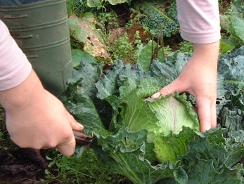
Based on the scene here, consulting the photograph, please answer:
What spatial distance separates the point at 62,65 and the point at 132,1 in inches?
65.1

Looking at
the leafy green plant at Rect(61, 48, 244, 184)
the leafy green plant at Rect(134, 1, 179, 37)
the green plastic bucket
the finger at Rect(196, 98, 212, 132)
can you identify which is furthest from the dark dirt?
the leafy green plant at Rect(134, 1, 179, 37)

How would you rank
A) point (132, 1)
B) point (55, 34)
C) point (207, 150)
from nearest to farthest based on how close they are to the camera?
1. point (207, 150)
2. point (55, 34)
3. point (132, 1)

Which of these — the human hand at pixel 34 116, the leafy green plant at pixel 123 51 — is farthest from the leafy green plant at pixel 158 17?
the human hand at pixel 34 116

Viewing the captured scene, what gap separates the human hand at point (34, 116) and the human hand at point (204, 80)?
57 centimetres

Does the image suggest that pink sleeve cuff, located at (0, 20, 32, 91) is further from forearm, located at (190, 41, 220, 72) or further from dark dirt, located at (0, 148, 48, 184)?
dark dirt, located at (0, 148, 48, 184)

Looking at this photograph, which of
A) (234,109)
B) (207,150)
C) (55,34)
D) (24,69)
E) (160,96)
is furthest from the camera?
(55,34)

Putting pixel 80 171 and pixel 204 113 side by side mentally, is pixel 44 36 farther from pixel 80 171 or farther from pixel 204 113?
pixel 204 113

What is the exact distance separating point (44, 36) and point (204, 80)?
780mm

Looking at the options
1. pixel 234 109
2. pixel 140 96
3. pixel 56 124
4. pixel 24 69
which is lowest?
pixel 234 109

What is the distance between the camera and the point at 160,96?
1824mm

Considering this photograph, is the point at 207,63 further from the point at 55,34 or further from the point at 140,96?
the point at 55,34

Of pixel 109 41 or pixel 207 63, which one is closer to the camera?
pixel 207 63

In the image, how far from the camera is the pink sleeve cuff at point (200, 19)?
1812mm

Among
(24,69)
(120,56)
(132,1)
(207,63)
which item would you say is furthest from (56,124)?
(132,1)
